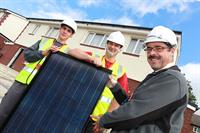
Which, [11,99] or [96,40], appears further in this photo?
[96,40]

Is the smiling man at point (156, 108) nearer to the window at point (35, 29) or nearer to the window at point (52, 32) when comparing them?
the window at point (52, 32)

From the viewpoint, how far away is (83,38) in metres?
21.2

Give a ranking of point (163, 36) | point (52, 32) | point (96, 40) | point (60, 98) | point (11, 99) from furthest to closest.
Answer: point (52, 32) → point (96, 40) → point (11, 99) → point (60, 98) → point (163, 36)

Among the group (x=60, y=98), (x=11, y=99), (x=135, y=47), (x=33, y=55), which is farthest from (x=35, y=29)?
(x=60, y=98)

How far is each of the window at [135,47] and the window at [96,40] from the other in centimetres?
227

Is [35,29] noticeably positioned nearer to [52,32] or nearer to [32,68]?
[52,32]

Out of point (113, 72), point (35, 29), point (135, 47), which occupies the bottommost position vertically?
point (113, 72)

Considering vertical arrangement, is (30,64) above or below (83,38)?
below

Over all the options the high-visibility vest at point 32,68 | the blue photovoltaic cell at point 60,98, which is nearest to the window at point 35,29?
the high-visibility vest at point 32,68

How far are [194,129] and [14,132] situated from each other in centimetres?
2759

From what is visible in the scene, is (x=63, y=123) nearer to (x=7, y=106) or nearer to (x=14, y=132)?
(x=14, y=132)

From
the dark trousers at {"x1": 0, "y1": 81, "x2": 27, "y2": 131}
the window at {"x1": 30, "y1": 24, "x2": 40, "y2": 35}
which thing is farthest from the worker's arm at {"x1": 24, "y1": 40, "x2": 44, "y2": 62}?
the window at {"x1": 30, "y1": 24, "x2": 40, "y2": 35}

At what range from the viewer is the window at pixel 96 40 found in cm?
1968

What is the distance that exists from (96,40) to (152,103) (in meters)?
18.2
